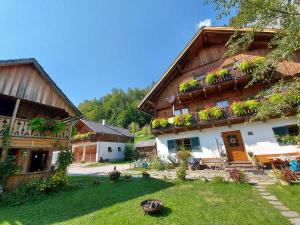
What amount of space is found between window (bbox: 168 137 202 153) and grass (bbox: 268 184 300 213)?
7831mm

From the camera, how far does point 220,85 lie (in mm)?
15266

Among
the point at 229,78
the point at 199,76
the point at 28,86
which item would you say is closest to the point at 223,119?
the point at 229,78

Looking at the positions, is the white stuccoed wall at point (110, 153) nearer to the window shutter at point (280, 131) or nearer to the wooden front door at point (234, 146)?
the wooden front door at point (234, 146)

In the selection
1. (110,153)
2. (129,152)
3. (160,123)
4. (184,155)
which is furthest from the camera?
(129,152)

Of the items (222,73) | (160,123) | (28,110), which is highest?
(222,73)

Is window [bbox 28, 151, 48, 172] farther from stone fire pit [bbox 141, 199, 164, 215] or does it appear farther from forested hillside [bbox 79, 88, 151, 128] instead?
forested hillside [bbox 79, 88, 151, 128]

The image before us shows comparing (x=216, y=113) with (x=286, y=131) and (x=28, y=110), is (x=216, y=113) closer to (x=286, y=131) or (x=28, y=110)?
(x=286, y=131)

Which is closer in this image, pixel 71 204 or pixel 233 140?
pixel 71 204

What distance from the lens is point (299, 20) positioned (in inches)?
214

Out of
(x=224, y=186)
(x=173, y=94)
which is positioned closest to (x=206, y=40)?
(x=173, y=94)

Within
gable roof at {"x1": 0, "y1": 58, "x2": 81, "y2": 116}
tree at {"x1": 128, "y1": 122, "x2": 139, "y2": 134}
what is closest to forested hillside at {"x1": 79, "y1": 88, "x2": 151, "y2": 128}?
tree at {"x1": 128, "y1": 122, "x2": 139, "y2": 134}

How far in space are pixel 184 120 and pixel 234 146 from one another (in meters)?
4.85

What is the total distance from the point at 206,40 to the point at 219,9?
42.0 ft

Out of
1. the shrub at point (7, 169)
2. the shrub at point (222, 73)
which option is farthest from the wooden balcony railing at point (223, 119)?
the shrub at point (7, 169)
